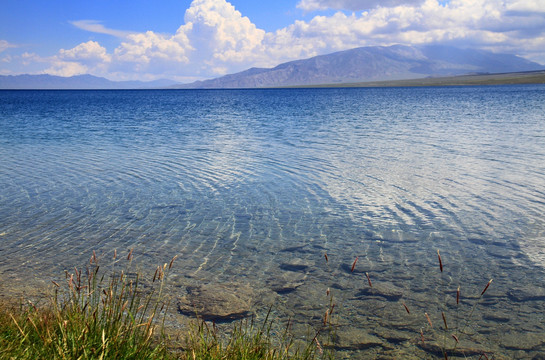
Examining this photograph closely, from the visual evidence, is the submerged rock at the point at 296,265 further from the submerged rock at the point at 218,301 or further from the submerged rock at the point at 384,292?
the submerged rock at the point at 384,292

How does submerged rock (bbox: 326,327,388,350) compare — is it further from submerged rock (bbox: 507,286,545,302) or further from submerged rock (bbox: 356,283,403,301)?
submerged rock (bbox: 507,286,545,302)

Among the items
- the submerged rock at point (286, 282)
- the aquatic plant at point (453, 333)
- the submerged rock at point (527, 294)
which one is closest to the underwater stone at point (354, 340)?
the aquatic plant at point (453, 333)

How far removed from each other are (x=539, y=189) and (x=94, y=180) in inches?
575

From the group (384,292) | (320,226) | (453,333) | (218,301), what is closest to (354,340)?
(453,333)

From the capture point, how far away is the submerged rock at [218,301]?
6.21m

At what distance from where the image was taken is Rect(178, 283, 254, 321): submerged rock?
6.21m

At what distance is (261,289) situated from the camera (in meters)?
7.03

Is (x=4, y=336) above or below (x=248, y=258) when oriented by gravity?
above

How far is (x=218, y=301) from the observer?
6.50m

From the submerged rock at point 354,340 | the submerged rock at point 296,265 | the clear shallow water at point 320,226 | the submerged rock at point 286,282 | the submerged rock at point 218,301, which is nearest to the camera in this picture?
the submerged rock at point 354,340

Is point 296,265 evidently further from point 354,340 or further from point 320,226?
point 354,340

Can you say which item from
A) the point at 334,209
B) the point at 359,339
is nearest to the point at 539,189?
the point at 334,209

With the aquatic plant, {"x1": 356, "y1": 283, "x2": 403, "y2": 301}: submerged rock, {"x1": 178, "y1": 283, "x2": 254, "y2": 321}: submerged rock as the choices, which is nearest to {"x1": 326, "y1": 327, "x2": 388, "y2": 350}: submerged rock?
the aquatic plant

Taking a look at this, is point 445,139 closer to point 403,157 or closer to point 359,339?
point 403,157
